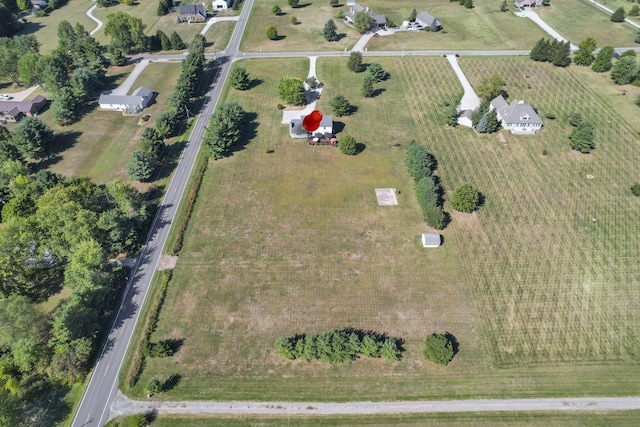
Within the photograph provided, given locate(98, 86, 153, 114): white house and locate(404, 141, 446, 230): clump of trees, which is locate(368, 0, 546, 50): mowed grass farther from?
locate(98, 86, 153, 114): white house

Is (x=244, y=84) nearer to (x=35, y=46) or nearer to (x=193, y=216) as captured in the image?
(x=193, y=216)

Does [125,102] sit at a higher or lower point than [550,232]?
higher

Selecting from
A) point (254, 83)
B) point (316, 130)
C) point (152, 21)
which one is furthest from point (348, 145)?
point (152, 21)

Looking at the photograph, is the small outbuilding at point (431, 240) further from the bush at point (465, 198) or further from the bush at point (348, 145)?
the bush at point (348, 145)

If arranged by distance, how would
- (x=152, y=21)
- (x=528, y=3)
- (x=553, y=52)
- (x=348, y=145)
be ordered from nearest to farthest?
1. (x=348, y=145)
2. (x=553, y=52)
3. (x=152, y=21)
4. (x=528, y=3)

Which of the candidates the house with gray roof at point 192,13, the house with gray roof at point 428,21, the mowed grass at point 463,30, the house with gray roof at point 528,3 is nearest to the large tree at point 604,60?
the mowed grass at point 463,30

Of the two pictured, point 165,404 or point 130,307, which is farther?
point 130,307

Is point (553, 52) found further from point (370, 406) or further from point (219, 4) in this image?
point (219, 4)
